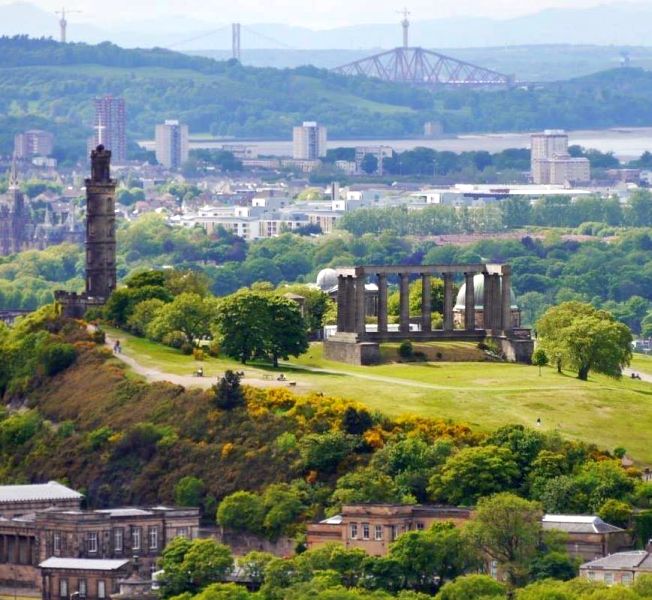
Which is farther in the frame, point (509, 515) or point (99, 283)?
point (99, 283)

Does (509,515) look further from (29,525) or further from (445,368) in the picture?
(445,368)

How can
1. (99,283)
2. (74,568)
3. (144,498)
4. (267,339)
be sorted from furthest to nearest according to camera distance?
1. (99,283)
2. (267,339)
3. (144,498)
4. (74,568)

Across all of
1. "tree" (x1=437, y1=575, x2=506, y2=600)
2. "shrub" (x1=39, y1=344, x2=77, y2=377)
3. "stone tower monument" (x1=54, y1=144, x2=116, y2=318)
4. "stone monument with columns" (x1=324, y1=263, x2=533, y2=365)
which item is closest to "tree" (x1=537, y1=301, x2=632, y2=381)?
"stone monument with columns" (x1=324, y1=263, x2=533, y2=365)

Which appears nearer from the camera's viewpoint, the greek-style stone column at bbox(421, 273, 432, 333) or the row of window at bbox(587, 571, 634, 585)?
the row of window at bbox(587, 571, 634, 585)

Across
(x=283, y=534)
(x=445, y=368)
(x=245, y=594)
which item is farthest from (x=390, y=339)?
(x=245, y=594)

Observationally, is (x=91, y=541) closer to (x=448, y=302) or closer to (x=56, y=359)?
(x=56, y=359)

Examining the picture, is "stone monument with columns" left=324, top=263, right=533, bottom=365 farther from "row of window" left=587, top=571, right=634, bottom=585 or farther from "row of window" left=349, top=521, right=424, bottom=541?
"row of window" left=587, top=571, right=634, bottom=585

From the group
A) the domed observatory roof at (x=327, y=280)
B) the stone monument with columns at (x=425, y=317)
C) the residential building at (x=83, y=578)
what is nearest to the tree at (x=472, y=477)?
the residential building at (x=83, y=578)
